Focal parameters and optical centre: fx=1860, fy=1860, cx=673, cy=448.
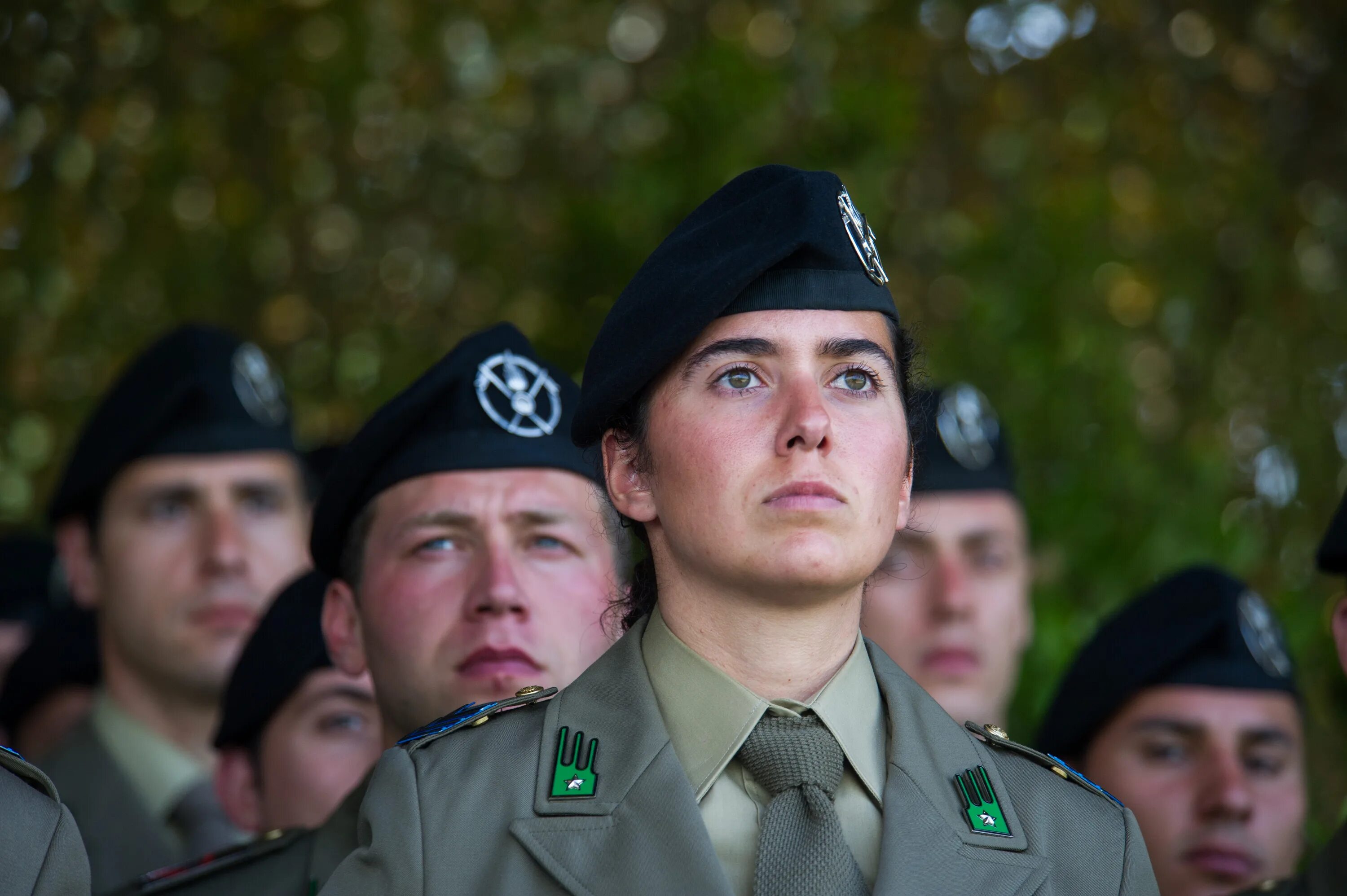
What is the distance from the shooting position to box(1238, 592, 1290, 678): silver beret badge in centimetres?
473

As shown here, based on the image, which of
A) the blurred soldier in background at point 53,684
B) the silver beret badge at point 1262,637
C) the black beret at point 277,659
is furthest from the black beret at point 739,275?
the blurred soldier in background at point 53,684

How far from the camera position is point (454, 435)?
150 inches

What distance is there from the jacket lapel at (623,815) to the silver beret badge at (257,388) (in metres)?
2.81

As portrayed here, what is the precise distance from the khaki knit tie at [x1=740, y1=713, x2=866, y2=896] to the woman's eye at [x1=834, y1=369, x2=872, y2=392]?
1.60ft

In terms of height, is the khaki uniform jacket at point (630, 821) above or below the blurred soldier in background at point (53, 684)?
above

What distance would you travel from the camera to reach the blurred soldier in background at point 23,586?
6906 millimetres

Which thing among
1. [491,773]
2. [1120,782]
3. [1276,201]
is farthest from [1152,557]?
[491,773]

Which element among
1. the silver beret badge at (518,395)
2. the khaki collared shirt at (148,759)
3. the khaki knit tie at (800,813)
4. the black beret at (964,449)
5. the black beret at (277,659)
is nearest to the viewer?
the khaki knit tie at (800,813)

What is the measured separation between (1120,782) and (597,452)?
2.04 meters

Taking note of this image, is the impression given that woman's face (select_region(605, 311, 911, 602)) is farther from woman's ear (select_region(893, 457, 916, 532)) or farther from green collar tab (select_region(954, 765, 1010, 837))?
green collar tab (select_region(954, 765, 1010, 837))

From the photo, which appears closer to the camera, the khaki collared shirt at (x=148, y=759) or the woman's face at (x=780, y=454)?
the woman's face at (x=780, y=454)

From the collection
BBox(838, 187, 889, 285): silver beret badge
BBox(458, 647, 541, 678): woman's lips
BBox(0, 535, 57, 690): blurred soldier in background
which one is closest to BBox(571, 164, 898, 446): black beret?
BBox(838, 187, 889, 285): silver beret badge

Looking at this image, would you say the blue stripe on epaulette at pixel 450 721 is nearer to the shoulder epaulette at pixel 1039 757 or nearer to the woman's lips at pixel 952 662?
the shoulder epaulette at pixel 1039 757

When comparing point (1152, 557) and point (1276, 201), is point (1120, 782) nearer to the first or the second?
point (1152, 557)
